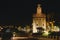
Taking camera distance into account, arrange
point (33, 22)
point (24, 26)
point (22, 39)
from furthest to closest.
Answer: point (33, 22) → point (24, 26) → point (22, 39)

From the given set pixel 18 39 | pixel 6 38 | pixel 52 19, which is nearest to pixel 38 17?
pixel 52 19

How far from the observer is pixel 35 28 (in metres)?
85.2

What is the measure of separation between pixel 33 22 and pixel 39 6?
8283 mm

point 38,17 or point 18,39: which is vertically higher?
point 38,17

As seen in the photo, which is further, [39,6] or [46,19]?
[39,6]

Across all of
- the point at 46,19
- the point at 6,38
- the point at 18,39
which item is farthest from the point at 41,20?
the point at 6,38

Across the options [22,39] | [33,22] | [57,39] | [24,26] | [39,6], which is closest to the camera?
[57,39]

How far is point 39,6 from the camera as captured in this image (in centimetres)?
9712

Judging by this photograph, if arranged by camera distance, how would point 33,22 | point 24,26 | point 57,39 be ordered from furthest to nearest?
point 33,22 < point 24,26 < point 57,39

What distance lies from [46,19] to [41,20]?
4.59 ft

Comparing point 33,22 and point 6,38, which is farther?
point 33,22

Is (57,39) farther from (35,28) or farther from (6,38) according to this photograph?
(35,28)

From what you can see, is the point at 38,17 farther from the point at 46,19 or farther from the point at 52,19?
the point at 52,19

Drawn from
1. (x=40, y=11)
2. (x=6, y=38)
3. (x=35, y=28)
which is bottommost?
(x=6, y=38)
